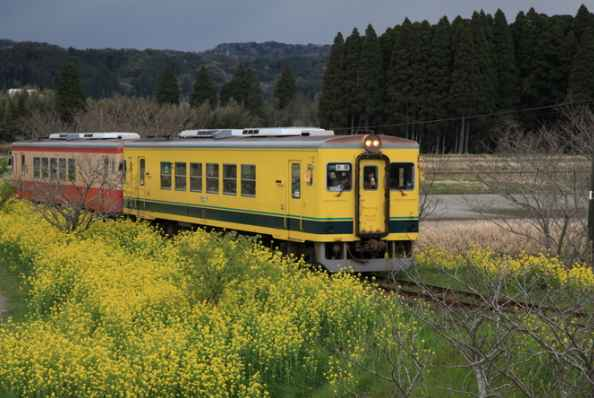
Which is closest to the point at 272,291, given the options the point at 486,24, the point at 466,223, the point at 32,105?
the point at 466,223

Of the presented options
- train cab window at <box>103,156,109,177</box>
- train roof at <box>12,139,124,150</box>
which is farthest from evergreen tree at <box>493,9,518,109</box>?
train cab window at <box>103,156,109,177</box>

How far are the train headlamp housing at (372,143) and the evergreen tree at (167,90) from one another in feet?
233

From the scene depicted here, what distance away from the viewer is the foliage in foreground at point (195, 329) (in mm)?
10102

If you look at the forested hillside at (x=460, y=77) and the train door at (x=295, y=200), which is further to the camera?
the forested hillside at (x=460, y=77)

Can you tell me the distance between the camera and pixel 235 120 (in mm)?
76312

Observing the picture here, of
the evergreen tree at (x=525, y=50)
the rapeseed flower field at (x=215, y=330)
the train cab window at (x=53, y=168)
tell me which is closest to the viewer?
the rapeseed flower field at (x=215, y=330)

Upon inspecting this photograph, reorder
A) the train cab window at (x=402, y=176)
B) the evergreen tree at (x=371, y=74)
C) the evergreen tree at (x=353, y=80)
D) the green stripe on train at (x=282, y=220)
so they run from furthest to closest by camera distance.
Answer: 1. the evergreen tree at (x=353, y=80)
2. the evergreen tree at (x=371, y=74)
3. the train cab window at (x=402, y=176)
4. the green stripe on train at (x=282, y=220)

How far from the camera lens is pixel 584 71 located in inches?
2512

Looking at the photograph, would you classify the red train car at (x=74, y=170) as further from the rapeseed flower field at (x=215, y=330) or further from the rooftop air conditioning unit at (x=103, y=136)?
the rapeseed flower field at (x=215, y=330)

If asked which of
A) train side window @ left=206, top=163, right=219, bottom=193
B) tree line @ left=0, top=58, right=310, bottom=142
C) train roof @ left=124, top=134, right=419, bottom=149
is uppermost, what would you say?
train roof @ left=124, top=134, right=419, bottom=149

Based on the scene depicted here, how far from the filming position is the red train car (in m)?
24.9

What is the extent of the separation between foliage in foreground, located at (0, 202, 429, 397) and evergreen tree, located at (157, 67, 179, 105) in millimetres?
71446

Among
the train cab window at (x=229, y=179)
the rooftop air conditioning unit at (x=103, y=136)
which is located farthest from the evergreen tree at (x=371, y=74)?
the train cab window at (x=229, y=179)

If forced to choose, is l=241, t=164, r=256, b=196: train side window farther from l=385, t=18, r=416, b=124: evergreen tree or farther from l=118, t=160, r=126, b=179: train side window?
l=385, t=18, r=416, b=124: evergreen tree
